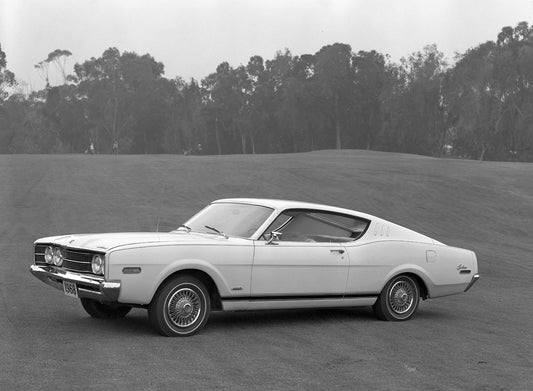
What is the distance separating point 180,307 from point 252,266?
0.92 meters

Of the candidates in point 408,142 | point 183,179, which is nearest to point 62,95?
point 408,142

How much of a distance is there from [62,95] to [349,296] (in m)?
106

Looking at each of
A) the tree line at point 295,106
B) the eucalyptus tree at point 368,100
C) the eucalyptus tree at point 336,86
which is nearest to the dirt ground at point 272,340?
the tree line at point 295,106

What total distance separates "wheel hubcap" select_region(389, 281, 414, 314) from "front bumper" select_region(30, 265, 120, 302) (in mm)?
3602

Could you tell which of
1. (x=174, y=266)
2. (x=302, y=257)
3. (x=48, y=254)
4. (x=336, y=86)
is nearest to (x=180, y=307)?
(x=174, y=266)

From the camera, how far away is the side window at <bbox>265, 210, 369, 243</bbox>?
9.39 meters

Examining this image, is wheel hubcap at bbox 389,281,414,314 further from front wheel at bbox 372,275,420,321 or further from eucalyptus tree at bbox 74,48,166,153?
eucalyptus tree at bbox 74,48,166,153

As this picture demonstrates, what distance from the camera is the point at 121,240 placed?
838 cm

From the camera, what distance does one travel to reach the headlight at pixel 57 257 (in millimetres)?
8858

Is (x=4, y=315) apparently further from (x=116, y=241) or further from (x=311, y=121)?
(x=311, y=121)

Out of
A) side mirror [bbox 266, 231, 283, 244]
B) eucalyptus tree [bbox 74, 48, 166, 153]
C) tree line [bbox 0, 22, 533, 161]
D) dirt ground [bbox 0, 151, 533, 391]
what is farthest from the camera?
eucalyptus tree [bbox 74, 48, 166, 153]

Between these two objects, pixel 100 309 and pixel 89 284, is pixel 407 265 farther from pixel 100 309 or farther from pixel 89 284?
pixel 89 284

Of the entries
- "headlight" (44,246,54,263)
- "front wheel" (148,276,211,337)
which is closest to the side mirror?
"front wheel" (148,276,211,337)

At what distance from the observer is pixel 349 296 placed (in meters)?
9.63
